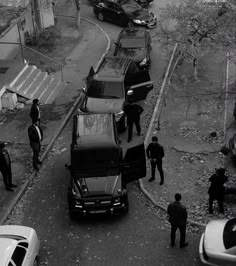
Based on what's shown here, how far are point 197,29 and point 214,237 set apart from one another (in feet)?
39.3

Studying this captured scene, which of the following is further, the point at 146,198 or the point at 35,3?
the point at 35,3

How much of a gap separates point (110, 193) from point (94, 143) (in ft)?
6.02

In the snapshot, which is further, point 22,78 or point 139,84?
point 22,78

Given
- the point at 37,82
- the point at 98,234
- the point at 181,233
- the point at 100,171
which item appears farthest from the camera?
the point at 37,82

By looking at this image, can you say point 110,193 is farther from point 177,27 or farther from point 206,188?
point 177,27

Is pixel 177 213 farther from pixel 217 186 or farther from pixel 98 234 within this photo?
pixel 98 234

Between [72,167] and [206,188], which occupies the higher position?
[72,167]

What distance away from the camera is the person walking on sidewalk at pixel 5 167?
14.6 metres

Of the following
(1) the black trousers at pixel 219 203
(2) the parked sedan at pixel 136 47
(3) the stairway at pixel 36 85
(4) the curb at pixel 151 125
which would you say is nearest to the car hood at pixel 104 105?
(4) the curb at pixel 151 125

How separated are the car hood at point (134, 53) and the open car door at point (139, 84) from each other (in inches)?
132

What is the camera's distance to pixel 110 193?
13562 mm

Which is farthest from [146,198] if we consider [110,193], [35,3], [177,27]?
[35,3]

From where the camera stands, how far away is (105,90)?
19.3 meters

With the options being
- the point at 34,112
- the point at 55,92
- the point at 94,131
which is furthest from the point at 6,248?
the point at 55,92
